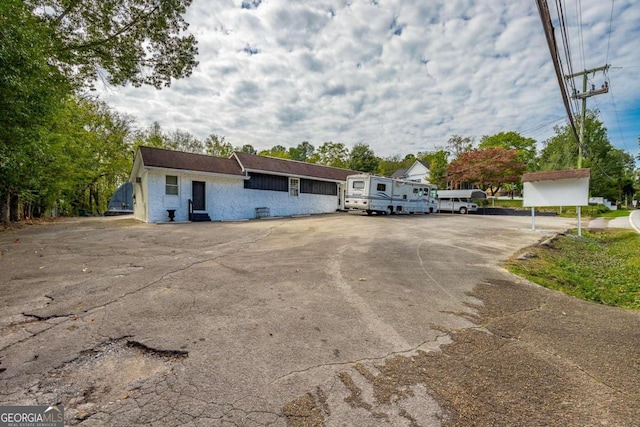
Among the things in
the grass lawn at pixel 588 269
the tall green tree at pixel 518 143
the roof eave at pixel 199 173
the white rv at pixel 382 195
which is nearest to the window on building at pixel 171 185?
the roof eave at pixel 199 173

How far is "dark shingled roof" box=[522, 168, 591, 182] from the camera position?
36.5ft

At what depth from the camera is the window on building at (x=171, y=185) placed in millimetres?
15086

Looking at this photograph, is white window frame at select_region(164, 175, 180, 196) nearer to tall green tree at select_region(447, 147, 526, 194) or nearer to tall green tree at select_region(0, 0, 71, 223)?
tall green tree at select_region(0, 0, 71, 223)

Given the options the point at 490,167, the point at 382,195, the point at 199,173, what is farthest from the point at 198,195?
the point at 490,167

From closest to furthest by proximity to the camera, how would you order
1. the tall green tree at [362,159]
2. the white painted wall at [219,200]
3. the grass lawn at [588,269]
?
1. the grass lawn at [588,269]
2. the white painted wall at [219,200]
3. the tall green tree at [362,159]

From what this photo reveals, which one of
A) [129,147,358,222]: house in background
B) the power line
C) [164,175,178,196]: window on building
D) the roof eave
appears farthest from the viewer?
[164,175,178,196]: window on building

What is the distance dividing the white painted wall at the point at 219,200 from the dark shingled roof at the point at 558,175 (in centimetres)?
1370

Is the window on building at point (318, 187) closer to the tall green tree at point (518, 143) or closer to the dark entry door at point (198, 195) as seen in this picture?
the dark entry door at point (198, 195)

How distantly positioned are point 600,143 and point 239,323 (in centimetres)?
4442

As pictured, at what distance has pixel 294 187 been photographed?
20.7 meters

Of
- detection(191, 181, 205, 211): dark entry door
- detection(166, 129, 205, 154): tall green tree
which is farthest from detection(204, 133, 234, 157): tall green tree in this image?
detection(191, 181, 205, 211): dark entry door

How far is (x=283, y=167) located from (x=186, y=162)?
656cm

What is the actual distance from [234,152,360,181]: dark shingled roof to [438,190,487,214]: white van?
13.7 metres

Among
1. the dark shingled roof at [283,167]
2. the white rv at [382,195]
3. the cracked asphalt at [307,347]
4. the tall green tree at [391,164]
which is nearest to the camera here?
the cracked asphalt at [307,347]
